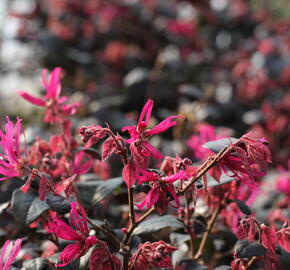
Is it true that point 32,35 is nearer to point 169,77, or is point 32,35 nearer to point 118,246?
point 169,77

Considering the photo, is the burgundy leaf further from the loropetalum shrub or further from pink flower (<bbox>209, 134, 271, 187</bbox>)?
pink flower (<bbox>209, 134, 271, 187</bbox>)

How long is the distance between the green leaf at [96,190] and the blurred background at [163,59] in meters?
0.86

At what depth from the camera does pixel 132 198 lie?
81 centimetres

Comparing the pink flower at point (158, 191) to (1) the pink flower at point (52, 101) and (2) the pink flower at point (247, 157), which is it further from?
(1) the pink flower at point (52, 101)

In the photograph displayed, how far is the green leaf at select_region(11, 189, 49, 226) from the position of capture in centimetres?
87

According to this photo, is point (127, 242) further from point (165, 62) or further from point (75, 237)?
point (165, 62)

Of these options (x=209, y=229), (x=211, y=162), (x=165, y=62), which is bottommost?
(x=165, y=62)

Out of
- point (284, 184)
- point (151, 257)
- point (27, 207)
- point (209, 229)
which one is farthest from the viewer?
point (284, 184)

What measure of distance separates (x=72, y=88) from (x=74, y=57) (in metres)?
0.17

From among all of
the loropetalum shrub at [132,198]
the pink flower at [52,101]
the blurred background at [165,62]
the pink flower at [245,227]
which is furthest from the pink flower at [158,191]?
the blurred background at [165,62]

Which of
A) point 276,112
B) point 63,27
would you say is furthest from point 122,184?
point 63,27

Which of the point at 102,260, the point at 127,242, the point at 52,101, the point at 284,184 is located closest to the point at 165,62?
the point at 284,184

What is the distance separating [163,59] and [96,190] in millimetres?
1547

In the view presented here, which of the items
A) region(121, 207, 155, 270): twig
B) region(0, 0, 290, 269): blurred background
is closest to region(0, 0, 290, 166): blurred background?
region(0, 0, 290, 269): blurred background
